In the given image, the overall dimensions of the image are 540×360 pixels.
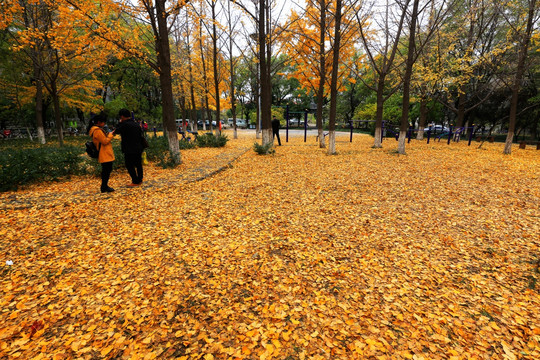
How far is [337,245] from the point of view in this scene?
390cm

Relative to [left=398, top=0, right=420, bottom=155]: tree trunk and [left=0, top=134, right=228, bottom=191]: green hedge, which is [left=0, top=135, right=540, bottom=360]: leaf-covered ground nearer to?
[left=0, top=134, right=228, bottom=191]: green hedge

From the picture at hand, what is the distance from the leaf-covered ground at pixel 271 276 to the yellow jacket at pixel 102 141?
0.95 metres

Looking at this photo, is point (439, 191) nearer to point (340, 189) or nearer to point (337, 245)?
point (340, 189)

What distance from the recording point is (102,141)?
18.2 ft

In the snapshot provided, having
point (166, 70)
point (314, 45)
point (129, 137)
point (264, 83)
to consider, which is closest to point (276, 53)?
point (314, 45)

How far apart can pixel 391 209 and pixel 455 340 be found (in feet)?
10.9

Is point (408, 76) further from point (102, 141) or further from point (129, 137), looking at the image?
point (102, 141)

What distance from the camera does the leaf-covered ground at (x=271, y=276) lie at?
224cm

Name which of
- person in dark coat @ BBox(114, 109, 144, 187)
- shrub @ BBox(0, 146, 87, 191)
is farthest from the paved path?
person in dark coat @ BBox(114, 109, 144, 187)

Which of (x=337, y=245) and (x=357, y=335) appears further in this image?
(x=337, y=245)

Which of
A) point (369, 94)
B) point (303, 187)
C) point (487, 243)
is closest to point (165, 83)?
point (303, 187)

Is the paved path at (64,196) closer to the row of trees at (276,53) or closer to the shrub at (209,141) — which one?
the row of trees at (276,53)

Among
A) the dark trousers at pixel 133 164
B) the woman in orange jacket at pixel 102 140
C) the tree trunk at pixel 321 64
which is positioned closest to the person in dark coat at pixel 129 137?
the dark trousers at pixel 133 164

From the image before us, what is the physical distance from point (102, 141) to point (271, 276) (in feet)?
16.7
